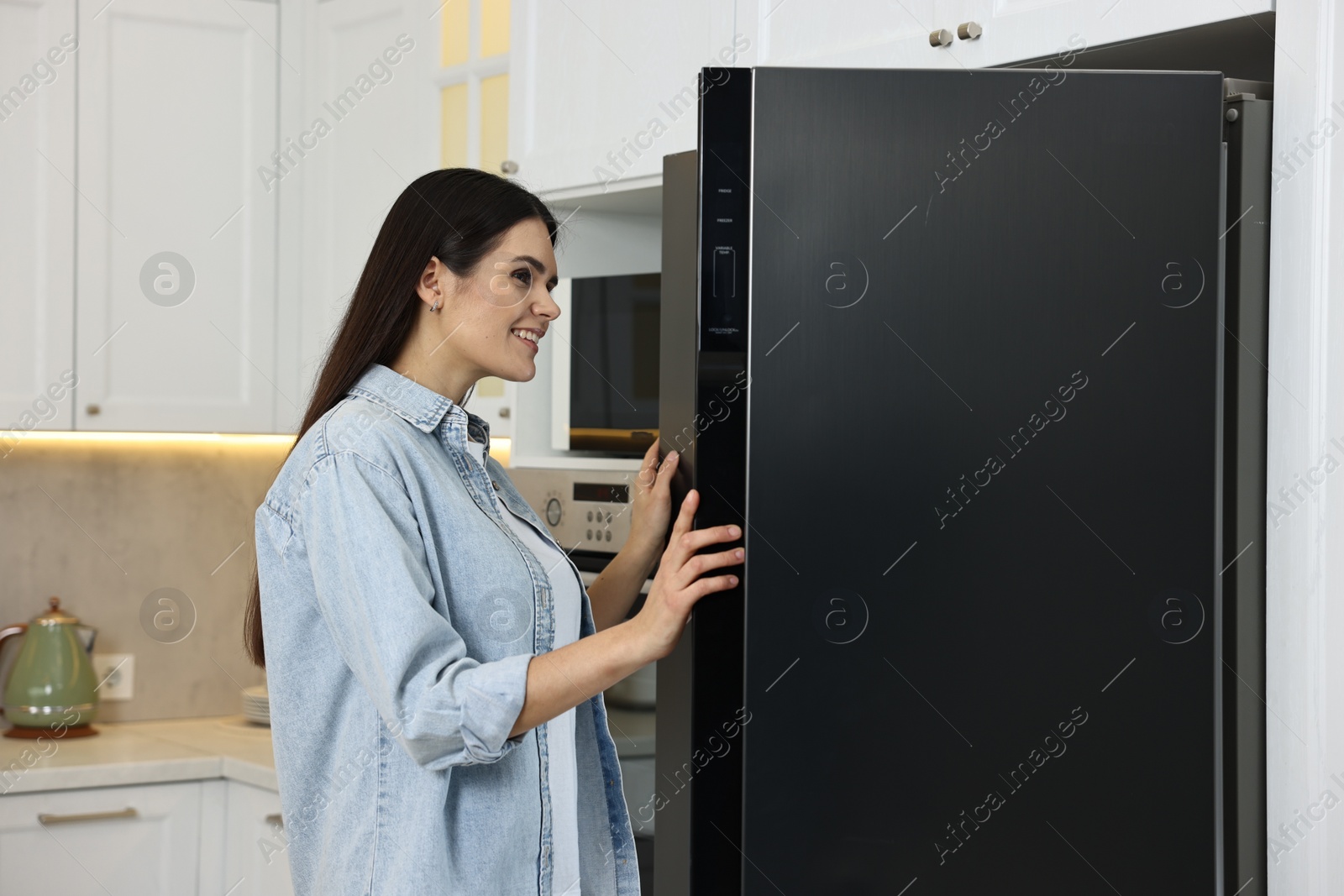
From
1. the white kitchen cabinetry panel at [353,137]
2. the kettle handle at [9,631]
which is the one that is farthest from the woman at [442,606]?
the kettle handle at [9,631]

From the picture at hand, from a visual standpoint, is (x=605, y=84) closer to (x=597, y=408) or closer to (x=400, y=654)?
(x=597, y=408)

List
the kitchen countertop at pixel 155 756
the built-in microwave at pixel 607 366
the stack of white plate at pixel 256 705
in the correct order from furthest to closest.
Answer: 1. the stack of white plate at pixel 256 705
2. the kitchen countertop at pixel 155 756
3. the built-in microwave at pixel 607 366

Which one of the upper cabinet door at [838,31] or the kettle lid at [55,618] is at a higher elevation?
the upper cabinet door at [838,31]

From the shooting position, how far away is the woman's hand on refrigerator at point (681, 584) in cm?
96

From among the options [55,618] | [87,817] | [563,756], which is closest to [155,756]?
[87,817]

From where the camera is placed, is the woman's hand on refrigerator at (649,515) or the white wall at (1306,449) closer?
the white wall at (1306,449)

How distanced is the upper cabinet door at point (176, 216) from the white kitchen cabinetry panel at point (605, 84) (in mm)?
649

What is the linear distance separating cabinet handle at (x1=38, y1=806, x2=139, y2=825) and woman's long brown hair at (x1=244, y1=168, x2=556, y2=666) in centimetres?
107

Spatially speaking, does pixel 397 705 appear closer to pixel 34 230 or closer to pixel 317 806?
Result: pixel 317 806

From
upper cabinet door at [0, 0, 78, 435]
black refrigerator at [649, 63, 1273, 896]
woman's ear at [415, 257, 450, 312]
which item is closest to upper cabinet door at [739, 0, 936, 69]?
black refrigerator at [649, 63, 1273, 896]

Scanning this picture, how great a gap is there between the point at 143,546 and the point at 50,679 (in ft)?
1.08

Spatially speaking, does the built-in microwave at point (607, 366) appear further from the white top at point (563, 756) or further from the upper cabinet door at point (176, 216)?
the upper cabinet door at point (176, 216)

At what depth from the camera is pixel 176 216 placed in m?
2.13

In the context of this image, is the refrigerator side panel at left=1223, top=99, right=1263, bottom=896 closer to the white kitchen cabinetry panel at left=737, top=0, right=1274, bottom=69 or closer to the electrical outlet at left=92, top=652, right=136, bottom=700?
the white kitchen cabinetry panel at left=737, top=0, right=1274, bottom=69
